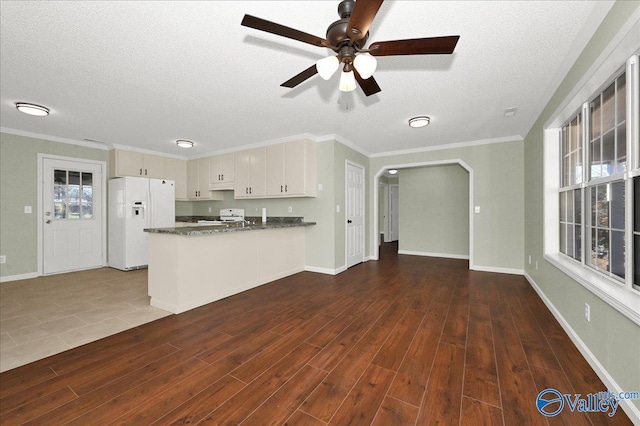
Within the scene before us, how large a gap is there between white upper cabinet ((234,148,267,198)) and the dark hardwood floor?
98.7 inches

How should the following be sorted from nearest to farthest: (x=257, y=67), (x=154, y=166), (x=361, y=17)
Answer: (x=361, y=17) → (x=257, y=67) → (x=154, y=166)

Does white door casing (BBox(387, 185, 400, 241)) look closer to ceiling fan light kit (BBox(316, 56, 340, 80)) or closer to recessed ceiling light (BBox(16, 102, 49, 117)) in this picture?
ceiling fan light kit (BBox(316, 56, 340, 80))

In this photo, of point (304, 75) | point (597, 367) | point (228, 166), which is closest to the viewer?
point (597, 367)

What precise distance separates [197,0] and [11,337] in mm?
3192

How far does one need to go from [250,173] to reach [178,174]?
2.25m

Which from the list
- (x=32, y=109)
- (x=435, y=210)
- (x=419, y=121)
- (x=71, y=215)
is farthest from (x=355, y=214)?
(x=71, y=215)

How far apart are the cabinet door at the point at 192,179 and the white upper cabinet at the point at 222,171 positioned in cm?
54

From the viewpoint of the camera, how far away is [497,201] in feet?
14.9

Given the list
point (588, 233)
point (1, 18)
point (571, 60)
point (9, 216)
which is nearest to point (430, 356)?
point (588, 233)

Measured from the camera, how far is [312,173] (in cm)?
455

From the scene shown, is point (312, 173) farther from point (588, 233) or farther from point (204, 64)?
point (588, 233)

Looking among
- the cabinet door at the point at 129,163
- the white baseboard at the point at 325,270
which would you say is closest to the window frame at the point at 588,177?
the white baseboard at the point at 325,270

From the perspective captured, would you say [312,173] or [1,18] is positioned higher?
[1,18]

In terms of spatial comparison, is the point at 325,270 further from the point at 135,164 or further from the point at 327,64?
the point at 135,164
